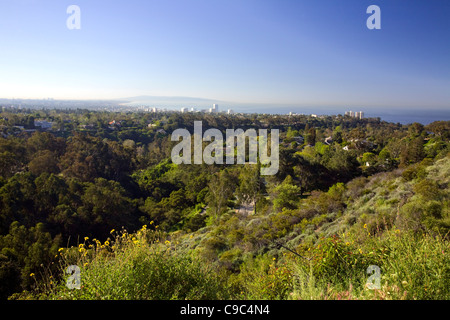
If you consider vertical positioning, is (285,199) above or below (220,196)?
above

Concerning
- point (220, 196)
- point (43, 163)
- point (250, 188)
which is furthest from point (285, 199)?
point (43, 163)

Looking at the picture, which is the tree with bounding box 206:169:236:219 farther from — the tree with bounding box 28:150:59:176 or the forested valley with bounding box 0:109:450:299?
the tree with bounding box 28:150:59:176

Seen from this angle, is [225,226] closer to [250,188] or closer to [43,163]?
[250,188]

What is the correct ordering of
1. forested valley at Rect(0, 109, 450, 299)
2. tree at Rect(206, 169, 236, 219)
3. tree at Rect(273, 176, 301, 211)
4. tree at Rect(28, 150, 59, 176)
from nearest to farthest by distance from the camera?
forested valley at Rect(0, 109, 450, 299) < tree at Rect(273, 176, 301, 211) < tree at Rect(206, 169, 236, 219) < tree at Rect(28, 150, 59, 176)

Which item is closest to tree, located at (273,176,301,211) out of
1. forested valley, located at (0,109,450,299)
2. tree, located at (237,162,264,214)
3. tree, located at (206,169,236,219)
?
forested valley, located at (0,109,450,299)

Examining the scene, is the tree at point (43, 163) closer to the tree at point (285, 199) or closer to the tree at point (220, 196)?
the tree at point (220, 196)

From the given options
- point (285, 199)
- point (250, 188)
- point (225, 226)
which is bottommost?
point (225, 226)

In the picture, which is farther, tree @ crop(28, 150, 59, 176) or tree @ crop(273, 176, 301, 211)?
tree @ crop(28, 150, 59, 176)

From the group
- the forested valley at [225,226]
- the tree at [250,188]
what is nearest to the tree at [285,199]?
the forested valley at [225,226]

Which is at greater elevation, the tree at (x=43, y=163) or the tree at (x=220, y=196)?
the tree at (x=43, y=163)

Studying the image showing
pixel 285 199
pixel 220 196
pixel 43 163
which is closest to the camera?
pixel 285 199

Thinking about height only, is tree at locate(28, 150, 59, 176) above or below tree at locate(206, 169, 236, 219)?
above
